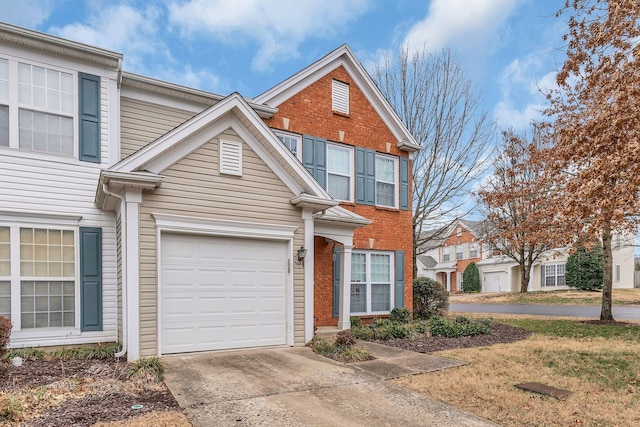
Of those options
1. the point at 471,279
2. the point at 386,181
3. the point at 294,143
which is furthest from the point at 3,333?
the point at 471,279

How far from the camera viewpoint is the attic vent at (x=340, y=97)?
1268 cm

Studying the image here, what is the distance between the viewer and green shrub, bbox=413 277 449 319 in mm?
13891

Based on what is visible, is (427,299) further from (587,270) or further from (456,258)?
(456,258)

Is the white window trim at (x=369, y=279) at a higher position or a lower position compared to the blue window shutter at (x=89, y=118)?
lower

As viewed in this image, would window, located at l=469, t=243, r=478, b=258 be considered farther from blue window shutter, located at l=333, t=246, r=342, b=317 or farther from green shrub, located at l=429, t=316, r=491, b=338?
blue window shutter, located at l=333, t=246, r=342, b=317

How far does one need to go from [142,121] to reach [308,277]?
5305 mm

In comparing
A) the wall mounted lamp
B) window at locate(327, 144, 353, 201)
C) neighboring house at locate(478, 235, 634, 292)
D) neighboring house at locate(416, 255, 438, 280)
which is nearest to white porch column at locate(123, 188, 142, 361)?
the wall mounted lamp

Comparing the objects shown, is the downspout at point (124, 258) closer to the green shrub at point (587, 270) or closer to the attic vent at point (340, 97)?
the attic vent at point (340, 97)

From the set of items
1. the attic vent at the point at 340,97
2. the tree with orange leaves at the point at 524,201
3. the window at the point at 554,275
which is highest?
the attic vent at the point at 340,97

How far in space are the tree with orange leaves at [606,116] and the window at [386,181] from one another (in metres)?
5.29

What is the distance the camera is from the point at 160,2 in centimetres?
1322

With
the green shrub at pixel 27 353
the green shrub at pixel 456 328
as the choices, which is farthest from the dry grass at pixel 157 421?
the green shrub at pixel 456 328

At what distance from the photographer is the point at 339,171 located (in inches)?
491

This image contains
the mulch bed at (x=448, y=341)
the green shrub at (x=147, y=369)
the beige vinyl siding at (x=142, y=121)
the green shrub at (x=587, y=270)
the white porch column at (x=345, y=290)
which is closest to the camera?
the green shrub at (x=147, y=369)
